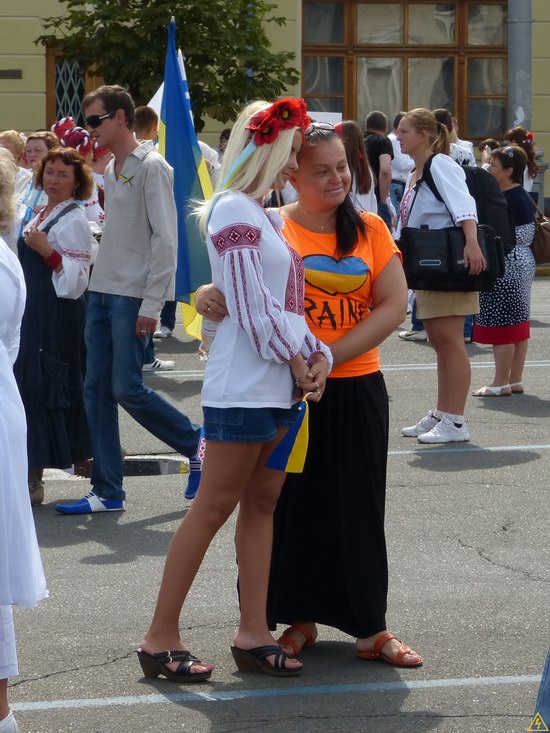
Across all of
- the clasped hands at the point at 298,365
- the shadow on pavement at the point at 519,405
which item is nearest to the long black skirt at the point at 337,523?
the clasped hands at the point at 298,365

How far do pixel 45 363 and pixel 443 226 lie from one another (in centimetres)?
265

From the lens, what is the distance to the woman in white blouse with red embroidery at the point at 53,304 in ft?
23.6

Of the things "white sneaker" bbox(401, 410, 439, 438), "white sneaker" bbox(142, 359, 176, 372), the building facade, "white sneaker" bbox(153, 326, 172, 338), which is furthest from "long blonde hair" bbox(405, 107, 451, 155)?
the building facade

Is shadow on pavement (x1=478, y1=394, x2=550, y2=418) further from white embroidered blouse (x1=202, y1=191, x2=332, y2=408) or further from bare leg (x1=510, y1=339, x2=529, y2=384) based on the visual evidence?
white embroidered blouse (x1=202, y1=191, x2=332, y2=408)

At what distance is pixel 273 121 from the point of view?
4391 millimetres

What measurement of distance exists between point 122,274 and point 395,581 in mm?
2059

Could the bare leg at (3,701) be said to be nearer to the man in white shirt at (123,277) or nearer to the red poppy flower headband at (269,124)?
the red poppy flower headband at (269,124)

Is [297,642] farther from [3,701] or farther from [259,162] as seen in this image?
[259,162]

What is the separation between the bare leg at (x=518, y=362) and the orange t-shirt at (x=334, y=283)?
5.58 meters

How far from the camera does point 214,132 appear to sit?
22.1 meters

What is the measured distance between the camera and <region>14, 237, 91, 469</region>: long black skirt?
7.23 metres

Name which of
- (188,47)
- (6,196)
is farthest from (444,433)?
(188,47)

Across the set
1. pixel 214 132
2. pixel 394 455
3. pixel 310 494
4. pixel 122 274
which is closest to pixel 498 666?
pixel 310 494

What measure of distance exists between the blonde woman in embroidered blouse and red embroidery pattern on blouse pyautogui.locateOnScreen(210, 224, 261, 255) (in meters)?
4.19
